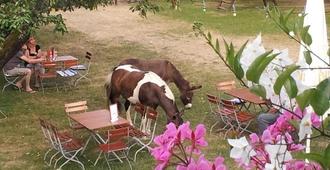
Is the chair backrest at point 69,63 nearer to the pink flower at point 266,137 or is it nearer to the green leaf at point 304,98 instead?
the pink flower at point 266,137

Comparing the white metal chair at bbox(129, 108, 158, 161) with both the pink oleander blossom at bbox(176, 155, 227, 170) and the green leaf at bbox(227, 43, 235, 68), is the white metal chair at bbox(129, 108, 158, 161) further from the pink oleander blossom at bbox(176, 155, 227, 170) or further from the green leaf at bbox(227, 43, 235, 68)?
the green leaf at bbox(227, 43, 235, 68)

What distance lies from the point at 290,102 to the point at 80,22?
19221mm

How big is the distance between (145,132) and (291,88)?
709 cm

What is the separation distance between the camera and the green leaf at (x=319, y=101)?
3.52 ft

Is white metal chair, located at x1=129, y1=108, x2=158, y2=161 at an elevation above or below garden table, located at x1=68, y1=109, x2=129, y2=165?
below

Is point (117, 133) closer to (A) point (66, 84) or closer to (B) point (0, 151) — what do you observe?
(B) point (0, 151)

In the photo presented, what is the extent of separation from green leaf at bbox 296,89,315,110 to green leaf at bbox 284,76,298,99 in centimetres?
3

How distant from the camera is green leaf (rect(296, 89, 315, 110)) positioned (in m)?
1.08

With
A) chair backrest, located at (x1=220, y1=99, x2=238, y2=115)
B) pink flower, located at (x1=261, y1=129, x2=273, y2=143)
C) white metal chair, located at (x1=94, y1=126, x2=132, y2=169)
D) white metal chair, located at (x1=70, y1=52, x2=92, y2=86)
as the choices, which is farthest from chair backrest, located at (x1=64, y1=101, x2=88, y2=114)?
pink flower, located at (x1=261, y1=129, x2=273, y2=143)

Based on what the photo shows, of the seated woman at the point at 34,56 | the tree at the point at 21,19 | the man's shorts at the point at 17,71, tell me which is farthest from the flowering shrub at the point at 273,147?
the seated woman at the point at 34,56

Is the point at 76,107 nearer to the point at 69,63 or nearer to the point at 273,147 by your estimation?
the point at 69,63

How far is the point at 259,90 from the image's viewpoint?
46.0 inches

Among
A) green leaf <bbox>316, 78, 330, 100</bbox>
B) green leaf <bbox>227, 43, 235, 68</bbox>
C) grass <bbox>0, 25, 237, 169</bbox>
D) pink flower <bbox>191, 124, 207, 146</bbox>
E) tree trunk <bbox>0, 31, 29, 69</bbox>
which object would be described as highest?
green leaf <bbox>227, 43, 235, 68</bbox>

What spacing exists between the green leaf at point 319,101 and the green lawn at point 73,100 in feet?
18.5
